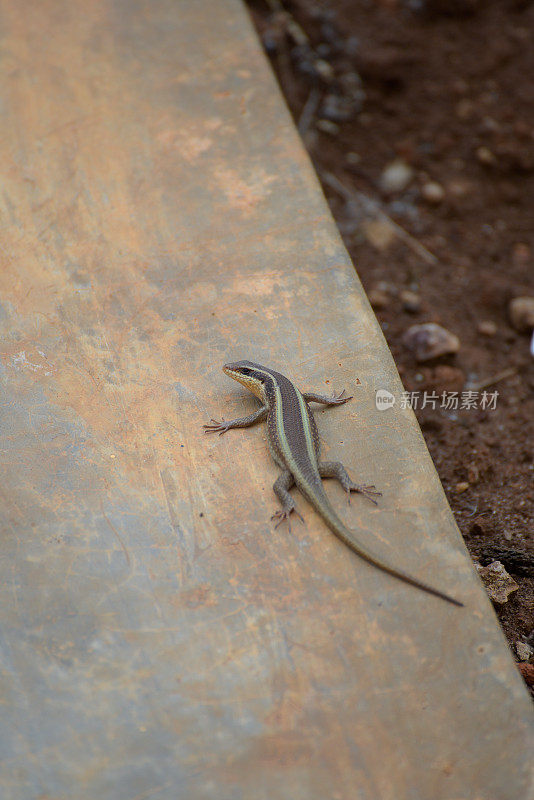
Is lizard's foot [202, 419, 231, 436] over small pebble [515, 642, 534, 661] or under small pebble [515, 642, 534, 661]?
over

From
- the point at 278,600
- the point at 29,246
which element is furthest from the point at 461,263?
the point at 278,600

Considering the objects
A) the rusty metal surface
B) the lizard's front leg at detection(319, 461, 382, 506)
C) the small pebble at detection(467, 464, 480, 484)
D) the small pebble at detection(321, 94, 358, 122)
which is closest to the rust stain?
the rusty metal surface

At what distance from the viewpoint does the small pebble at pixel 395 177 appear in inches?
259

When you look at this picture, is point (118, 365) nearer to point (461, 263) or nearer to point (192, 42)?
point (192, 42)

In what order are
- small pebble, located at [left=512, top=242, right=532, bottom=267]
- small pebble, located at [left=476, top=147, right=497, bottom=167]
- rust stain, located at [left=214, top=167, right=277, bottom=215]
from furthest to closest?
small pebble, located at [left=476, top=147, right=497, bottom=167], small pebble, located at [left=512, top=242, right=532, bottom=267], rust stain, located at [left=214, top=167, right=277, bottom=215]

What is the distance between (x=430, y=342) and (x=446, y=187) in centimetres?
218

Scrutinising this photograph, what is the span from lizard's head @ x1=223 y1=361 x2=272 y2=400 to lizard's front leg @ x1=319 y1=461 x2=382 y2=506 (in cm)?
55

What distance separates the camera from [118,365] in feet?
12.1

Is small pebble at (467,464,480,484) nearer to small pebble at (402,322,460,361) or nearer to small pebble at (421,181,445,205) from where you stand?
small pebble at (402,322,460,361)

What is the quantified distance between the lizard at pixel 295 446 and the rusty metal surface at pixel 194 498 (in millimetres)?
64

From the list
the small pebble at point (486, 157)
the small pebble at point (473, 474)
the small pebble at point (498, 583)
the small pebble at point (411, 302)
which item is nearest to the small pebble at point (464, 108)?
the small pebble at point (486, 157)

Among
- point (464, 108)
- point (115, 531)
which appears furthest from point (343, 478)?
point (464, 108)

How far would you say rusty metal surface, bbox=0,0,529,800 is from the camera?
2490 mm

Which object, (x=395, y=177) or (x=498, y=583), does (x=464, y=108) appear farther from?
(x=498, y=583)
